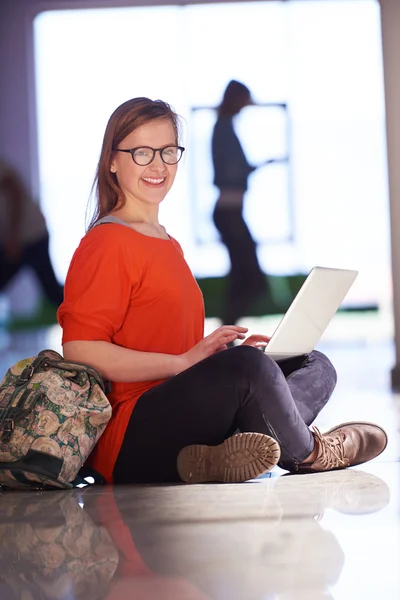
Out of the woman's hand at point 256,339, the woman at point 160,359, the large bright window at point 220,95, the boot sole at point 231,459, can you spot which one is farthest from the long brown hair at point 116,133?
the large bright window at point 220,95

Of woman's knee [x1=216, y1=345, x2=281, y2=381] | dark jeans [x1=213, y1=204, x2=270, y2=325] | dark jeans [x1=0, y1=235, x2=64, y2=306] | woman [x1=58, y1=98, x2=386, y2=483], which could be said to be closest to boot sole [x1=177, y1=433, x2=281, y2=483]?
woman [x1=58, y1=98, x2=386, y2=483]

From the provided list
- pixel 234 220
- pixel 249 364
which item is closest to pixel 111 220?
pixel 249 364

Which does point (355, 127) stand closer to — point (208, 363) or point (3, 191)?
point (3, 191)

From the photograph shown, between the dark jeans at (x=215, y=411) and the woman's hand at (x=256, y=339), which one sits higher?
the woman's hand at (x=256, y=339)

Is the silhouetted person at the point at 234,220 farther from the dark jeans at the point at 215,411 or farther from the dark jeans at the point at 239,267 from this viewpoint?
the dark jeans at the point at 215,411

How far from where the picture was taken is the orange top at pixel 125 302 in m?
1.92

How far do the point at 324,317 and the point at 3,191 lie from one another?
16.5ft

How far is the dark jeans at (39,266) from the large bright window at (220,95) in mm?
95

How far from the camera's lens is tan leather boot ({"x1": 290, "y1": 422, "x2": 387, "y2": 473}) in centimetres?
200

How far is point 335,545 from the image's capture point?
1333 mm

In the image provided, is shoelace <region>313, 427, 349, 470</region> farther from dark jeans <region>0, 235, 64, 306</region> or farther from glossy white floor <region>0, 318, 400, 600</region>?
dark jeans <region>0, 235, 64, 306</region>

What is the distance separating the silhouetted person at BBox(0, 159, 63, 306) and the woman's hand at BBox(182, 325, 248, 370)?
15.9 ft

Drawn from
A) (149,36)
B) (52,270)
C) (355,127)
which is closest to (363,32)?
(355,127)

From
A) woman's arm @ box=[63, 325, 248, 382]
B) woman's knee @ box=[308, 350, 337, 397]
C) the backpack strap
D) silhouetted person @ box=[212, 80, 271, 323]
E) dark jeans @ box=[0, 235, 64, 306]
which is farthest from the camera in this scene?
dark jeans @ box=[0, 235, 64, 306]
